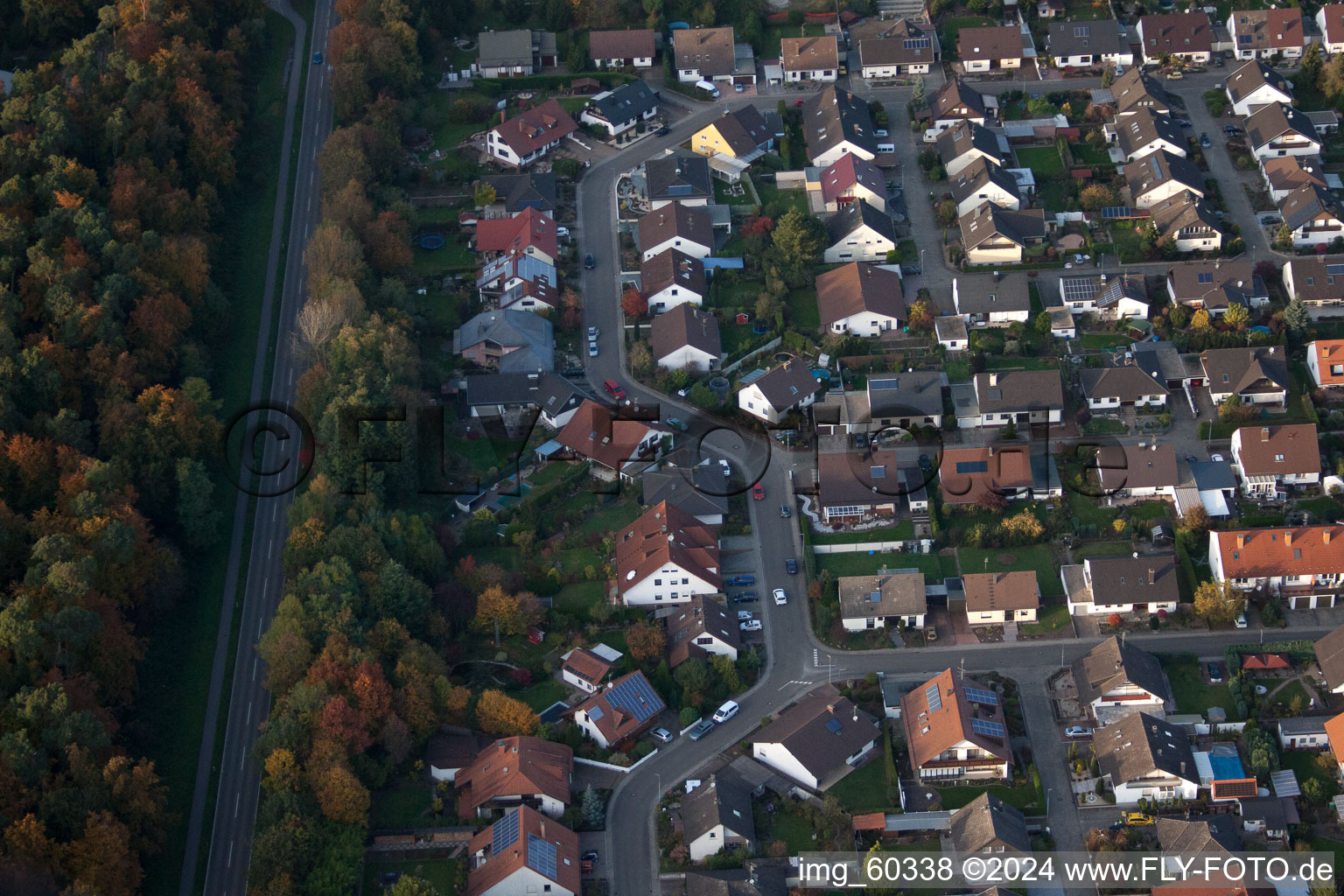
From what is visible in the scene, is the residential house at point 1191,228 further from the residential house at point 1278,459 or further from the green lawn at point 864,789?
the green lawn at point 864,789

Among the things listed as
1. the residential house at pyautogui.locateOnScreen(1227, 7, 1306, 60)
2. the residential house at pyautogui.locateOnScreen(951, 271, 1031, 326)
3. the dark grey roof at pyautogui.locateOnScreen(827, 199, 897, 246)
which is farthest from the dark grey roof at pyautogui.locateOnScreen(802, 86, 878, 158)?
the residential house at pyautogui.locateOnScreen(1227, 7, 1306, 60)

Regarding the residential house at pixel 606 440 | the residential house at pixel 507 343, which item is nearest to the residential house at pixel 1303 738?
the residential house at pixel 606 440

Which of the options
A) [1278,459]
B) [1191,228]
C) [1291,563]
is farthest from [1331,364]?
[1291,563]

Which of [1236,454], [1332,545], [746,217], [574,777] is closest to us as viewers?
[574,777]

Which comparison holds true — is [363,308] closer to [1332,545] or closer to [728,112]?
[728,112]

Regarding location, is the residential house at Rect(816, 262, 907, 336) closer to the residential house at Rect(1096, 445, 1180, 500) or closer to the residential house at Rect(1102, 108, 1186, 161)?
the residential house at Rect(1096, 445, 1180, 500)

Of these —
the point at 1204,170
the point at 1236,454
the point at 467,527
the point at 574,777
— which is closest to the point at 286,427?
the point at 467,527
